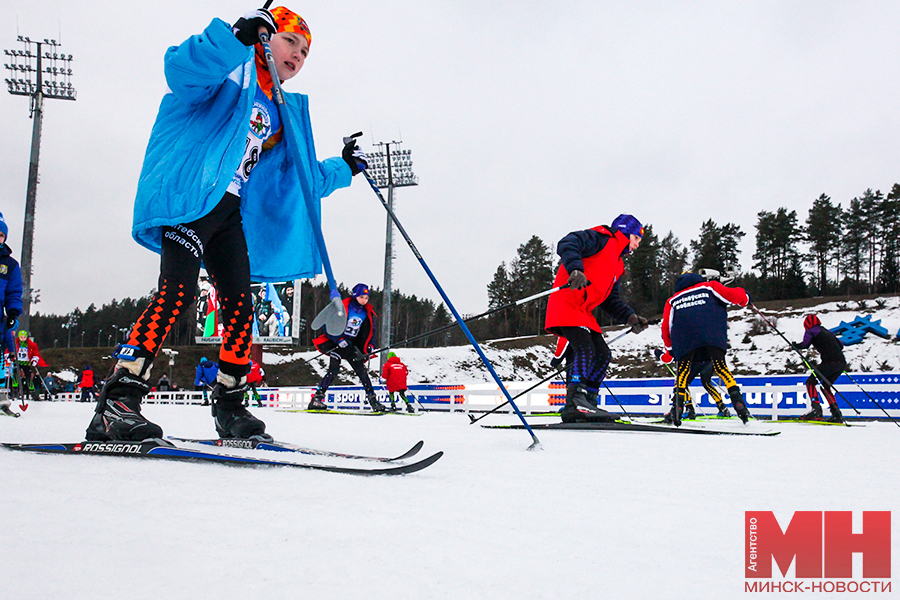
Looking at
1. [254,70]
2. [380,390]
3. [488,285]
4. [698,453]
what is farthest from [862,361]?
[488,285]

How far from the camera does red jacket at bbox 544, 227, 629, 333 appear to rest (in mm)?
4520

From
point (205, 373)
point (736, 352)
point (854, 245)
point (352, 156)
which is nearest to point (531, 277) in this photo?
point (854, 245)

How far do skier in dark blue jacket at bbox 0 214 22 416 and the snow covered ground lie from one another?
435 centimetres

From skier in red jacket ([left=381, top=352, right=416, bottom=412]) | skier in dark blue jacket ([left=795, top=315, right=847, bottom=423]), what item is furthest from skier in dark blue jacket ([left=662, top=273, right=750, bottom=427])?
skier in red jacket ([left=381, top=352, right=416, bottom=412])

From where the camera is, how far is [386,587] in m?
0.77

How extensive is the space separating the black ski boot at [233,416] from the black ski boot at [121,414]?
0.96ft

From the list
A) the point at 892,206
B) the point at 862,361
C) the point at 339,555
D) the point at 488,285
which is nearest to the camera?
the point at 339,555

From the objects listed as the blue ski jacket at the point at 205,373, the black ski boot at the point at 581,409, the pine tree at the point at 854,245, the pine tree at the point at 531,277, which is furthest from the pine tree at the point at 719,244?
the black ski boot at the point at 581,409

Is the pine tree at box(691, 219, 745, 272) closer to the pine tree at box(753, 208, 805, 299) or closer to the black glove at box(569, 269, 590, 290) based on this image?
the pine tree at box(753, 208, 805, 299)

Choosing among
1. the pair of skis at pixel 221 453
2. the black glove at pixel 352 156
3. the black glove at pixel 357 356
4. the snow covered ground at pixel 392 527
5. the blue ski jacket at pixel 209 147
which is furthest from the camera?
the black glove at pixel 357 356

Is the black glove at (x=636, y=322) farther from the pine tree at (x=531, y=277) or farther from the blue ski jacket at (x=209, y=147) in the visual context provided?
the pine tree at (x=531, y=277)

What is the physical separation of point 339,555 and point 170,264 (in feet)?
5.71

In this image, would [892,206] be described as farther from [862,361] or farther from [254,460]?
[254,460]

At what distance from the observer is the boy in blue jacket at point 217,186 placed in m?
2.10
